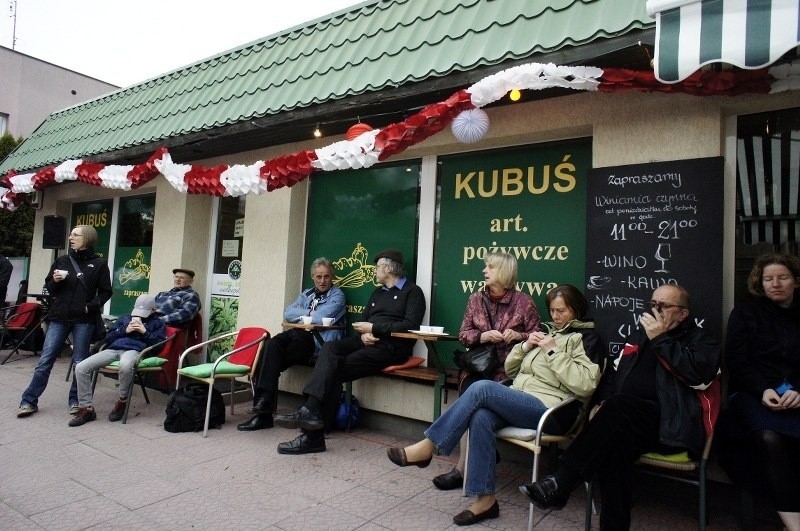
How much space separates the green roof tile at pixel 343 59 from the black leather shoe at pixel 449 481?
2.98 m

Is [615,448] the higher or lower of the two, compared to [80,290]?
lower

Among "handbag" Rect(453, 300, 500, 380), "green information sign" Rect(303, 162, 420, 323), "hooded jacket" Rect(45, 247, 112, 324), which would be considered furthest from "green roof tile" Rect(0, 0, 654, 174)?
"handbag" Rect(453, 300, 500, 380)

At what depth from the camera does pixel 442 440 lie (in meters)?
3.16

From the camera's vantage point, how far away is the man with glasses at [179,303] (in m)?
5.98

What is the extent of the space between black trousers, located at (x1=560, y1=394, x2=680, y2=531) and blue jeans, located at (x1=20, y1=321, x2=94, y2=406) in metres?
4.88

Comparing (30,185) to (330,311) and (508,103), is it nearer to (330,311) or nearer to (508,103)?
(330,311)

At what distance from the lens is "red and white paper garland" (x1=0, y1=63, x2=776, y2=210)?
320 cm

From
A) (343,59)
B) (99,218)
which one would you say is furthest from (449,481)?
(99,218)

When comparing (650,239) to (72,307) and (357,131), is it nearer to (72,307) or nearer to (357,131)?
(357,131)

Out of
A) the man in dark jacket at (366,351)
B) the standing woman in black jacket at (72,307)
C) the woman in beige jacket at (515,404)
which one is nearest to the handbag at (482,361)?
the woman in beige jacket at (515,404)

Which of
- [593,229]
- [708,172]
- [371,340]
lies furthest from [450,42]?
[371,340]

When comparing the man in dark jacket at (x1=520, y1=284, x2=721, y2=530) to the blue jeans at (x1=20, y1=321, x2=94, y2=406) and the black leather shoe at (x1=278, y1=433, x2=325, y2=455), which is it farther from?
the blue jeans at (x1=20, y1=321, x2=94, y2=406)

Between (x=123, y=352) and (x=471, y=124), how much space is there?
4.12 m

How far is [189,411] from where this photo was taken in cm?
475
